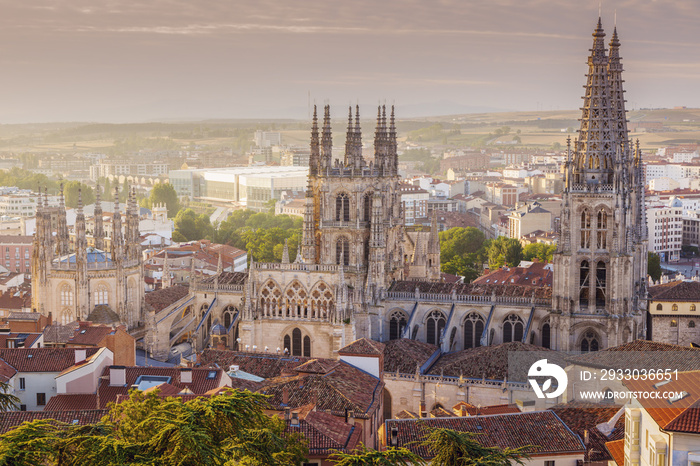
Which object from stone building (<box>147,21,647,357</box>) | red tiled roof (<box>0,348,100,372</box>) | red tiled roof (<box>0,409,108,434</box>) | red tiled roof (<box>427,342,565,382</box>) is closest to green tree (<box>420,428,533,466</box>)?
red tiled roof (<box>0,409,108,434</box>)

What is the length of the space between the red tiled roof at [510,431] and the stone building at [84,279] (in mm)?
37020

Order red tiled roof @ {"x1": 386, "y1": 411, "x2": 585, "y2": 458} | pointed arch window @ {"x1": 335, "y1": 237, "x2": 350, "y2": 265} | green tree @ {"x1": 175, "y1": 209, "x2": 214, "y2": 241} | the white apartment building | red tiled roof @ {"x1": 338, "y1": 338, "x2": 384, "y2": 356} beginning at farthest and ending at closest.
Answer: green tree @ {"x1": 175, "y1": 209, "x2": 214, "y2": 241} → the white apartment building → pointed arch window @ {"x1": 335, "y1": 237, "x2": 350, "y2": 265} → red tiled roof @ {"x1": 338, "y1": 338, "x2": 384, "y2": 356} → red tiled roof @ {"x1": 386, "y1": 411, "x2": 585, "y2": 458}

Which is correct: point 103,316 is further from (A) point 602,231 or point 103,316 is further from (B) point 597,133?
(B) point 597,133

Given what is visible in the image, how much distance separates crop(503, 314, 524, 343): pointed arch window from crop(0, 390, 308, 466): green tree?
3729 cm

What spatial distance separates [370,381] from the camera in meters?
62.0

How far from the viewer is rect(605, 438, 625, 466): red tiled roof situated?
141 feet

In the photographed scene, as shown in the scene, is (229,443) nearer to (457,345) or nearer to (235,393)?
(235,393)

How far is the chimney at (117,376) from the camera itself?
5800cm

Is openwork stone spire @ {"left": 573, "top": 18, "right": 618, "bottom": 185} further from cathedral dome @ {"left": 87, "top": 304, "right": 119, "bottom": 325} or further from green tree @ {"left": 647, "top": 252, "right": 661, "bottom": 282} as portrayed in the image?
green tree @ {"left": 647, "top": 252, "right": 661, "bottom": 282}

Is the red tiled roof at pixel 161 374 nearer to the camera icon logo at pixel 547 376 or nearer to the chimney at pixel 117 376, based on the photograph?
the chimney at pixel 117 376

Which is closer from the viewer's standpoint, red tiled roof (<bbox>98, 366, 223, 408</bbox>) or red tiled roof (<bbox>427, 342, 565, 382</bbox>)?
red tiled roof (<bbox>98, 366, 223, 408</bbox>)

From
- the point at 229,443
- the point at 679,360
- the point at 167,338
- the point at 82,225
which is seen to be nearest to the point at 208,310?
the point at 167,338

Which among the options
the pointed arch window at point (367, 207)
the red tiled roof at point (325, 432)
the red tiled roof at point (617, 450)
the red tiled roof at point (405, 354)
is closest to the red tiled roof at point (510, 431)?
the red tiled roof at point (325, 432)

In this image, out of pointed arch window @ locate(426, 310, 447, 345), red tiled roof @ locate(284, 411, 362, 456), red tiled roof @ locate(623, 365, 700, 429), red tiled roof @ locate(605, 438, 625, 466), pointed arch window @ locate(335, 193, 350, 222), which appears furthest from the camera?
pointed arch window @ locate(335, 193, 350, 222)
